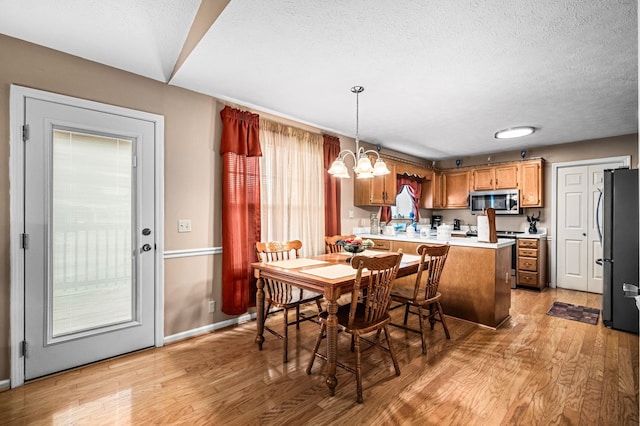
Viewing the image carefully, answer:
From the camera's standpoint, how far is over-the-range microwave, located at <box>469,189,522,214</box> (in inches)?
198

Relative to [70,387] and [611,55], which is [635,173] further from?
[70,387]

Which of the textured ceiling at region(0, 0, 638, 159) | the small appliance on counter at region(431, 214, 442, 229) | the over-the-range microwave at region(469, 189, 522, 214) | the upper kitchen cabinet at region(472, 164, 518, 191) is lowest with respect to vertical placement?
the small appliance on counter at region(431, 214, 442, 229)

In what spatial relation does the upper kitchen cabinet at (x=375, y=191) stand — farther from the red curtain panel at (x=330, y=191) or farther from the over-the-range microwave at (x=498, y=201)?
the over-the-range microwave at (x=498, y=201)

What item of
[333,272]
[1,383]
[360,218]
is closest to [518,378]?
[333,272]

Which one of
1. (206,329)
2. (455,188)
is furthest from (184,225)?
(455,188)

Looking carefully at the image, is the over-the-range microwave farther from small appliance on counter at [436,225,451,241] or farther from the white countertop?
small appliance on counter at [436,225,451,241]

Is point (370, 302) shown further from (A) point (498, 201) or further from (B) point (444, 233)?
(A) point (498, 201)

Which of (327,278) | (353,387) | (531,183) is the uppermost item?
(531,183)

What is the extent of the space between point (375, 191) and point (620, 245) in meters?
2.69

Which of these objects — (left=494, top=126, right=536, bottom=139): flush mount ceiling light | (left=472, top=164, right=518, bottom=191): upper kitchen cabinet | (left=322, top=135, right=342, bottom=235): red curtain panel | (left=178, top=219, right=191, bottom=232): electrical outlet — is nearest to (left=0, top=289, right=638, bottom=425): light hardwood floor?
(left=178, top=219, right=191, bottom=232): electrical outlet

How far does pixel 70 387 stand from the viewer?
80.1 inches

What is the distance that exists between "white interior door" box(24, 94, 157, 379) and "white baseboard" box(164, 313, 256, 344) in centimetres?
18

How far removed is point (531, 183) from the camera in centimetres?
491

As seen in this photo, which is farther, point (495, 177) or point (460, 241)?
point (495, 177)
